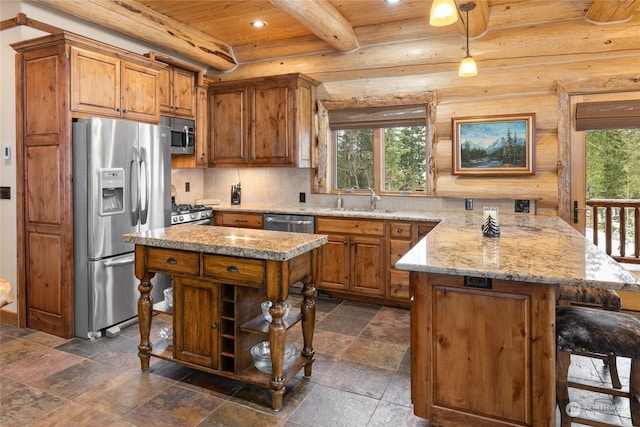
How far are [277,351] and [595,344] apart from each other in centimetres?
150

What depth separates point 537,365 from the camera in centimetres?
183

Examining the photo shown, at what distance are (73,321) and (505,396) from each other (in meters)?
3.11

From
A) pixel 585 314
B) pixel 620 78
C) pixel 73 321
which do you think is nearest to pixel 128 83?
pixel 73 321

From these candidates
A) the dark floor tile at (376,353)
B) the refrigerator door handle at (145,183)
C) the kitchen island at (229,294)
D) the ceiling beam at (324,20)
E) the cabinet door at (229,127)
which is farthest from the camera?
the cabinet door at (229,127)

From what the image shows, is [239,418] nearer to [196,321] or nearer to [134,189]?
[196,321]

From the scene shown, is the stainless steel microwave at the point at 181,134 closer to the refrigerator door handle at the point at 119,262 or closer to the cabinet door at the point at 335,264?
the refrigerator door handle at the point at 119,262

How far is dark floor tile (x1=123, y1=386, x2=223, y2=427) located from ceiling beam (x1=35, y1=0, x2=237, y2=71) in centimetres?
318

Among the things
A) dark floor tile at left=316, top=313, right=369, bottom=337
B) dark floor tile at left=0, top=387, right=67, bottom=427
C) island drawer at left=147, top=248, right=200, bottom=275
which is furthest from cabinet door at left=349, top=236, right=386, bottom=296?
dark floor tile at left=0, top=387, right=67, bottom=427

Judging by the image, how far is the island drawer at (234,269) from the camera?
7.39 feet

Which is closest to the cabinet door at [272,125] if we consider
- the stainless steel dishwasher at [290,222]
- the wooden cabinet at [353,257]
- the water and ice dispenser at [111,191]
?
the stainless steel dishwasher at [290,222]

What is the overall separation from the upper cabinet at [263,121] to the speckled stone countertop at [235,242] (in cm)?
212

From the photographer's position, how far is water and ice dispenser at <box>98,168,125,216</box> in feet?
10.9

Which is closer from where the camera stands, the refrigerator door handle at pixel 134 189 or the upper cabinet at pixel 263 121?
the refrigerator door handle at pixel 134 189

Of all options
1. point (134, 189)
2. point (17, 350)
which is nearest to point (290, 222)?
point (134, 189)
